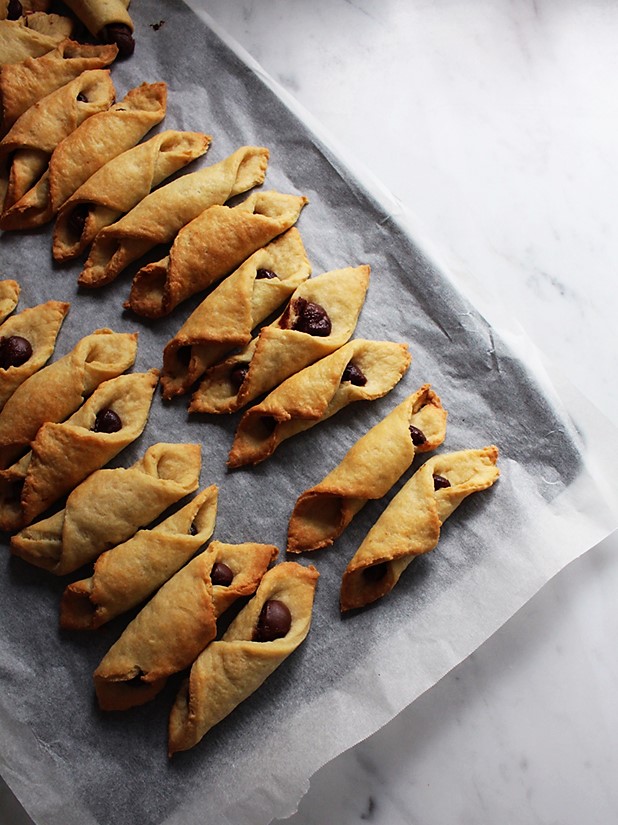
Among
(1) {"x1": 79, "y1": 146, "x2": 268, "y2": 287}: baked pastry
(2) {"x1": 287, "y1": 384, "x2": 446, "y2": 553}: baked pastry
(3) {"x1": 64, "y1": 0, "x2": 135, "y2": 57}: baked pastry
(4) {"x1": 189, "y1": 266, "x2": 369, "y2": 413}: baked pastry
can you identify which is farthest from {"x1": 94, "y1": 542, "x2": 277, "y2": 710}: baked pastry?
(3) {"x1": 64, "y1": 0, "x2": 135, "y2": 57}: baked pastry

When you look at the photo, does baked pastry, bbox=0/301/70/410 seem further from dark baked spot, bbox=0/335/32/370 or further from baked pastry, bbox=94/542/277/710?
baked pastry, bbox=94/542/277/710

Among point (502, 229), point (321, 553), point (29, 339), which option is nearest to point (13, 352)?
point (29, 339)

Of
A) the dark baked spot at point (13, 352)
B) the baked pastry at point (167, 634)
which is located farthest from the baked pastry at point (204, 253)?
the baked pastry at point (167, 634)

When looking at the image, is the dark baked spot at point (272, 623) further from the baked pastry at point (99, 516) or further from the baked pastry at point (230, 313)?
the baked pastry at point (230, 313)

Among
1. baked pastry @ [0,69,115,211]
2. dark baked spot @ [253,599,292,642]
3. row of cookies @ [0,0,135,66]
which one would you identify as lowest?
dark baked spot @ [253,599,292,642]

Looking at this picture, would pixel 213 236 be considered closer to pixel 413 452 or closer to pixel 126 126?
pixel 126 126

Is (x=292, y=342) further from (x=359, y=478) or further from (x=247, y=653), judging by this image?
(x=247, y=653)

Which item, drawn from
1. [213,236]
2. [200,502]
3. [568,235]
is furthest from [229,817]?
[568,235]
